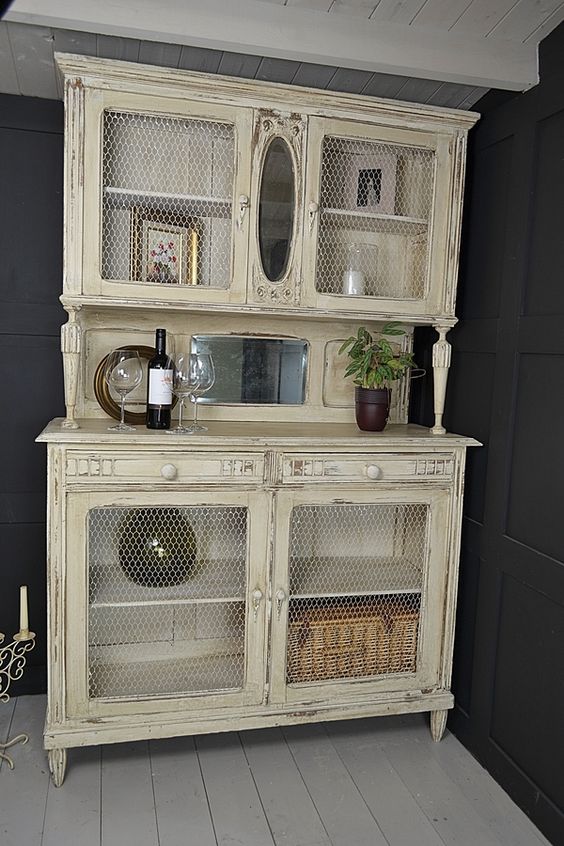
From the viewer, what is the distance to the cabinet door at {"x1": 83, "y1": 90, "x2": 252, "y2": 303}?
7.48 ft

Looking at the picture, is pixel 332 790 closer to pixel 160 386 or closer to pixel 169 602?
pixel 169 602

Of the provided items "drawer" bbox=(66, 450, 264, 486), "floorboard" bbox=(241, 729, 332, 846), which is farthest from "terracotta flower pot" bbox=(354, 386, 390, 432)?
"floorboard" bbox=(241, 729, 332, 846)

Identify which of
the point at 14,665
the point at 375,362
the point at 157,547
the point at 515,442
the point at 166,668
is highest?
the point at 375,362

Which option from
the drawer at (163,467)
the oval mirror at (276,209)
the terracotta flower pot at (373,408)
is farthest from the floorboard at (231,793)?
the oval mirror at (276,209)

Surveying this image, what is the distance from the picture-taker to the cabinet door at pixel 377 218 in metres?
2.46

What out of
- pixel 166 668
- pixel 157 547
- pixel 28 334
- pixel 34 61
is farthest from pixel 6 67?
pixel 166 668

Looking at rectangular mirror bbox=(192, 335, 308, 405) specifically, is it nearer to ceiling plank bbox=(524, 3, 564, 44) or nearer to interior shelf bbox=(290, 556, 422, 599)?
interior shelf bbox=(290, 556, 422, 599)

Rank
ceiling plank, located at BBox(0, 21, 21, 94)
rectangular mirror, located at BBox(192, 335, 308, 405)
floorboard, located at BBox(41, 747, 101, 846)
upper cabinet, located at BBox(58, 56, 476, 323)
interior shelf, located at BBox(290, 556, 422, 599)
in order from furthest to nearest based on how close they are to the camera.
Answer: rectangular mirror, located at BBox(192, 335, 308, 405) → interior shelf, located at BBox(290, 556, 422, 599) → upper cabinet, located at BBox(58, 56, 476, 323) → ceiling plank, located at BBox(0, 21, 21, 94) → floorboard, located at BBox(41, 747, 101, 846)

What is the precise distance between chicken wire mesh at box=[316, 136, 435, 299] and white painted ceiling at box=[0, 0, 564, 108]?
25 cm

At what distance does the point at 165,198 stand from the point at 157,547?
3.64 feet

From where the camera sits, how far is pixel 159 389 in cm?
240

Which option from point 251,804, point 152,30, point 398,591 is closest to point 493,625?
point 398,591

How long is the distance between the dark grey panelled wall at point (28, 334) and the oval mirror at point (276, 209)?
0.79 m

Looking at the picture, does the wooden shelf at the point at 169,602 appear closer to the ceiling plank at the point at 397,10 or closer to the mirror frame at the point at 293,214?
the mirror frame at the point at 293,214
